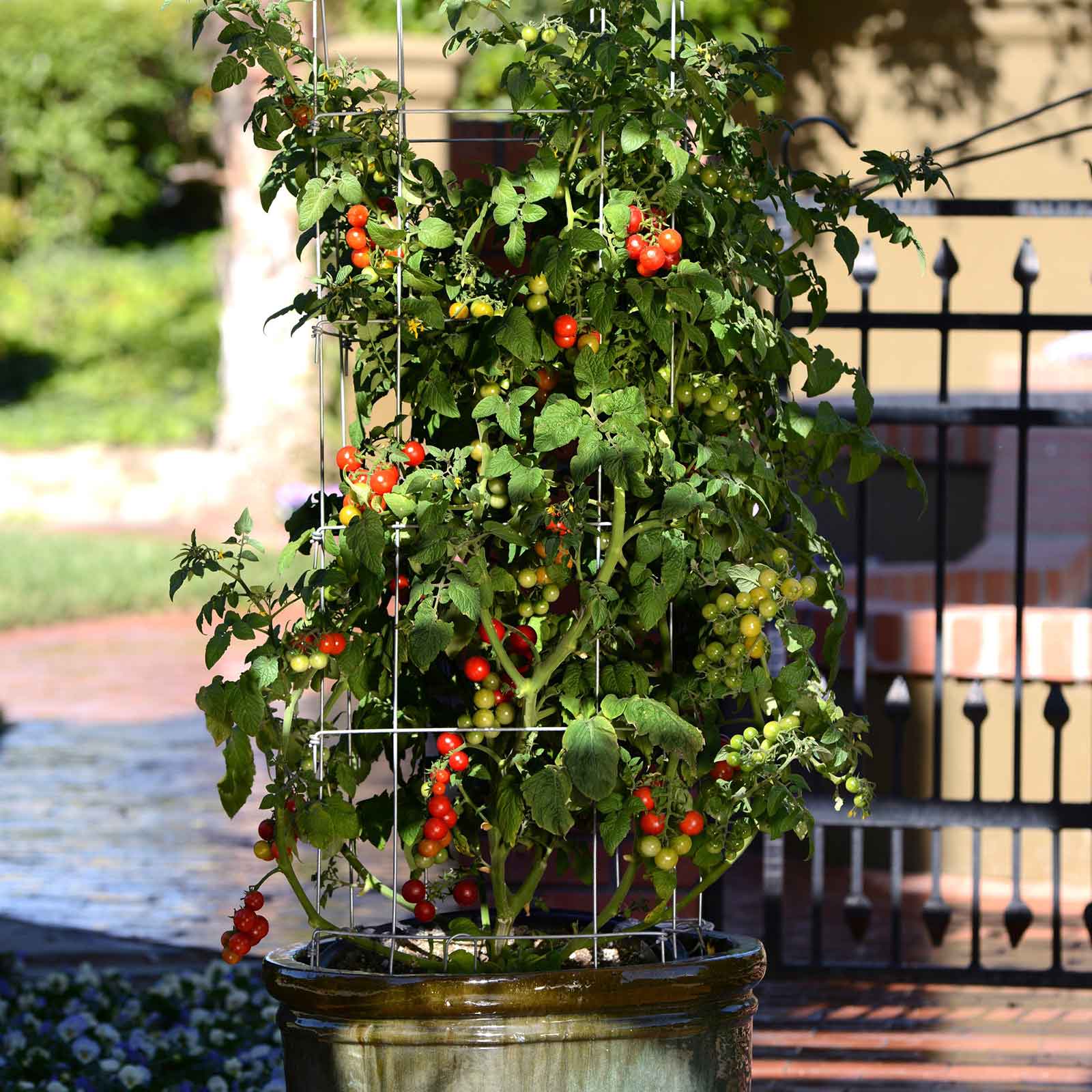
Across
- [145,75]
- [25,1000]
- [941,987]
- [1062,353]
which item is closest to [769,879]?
[941,987]

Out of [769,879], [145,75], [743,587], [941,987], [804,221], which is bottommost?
[941,987]

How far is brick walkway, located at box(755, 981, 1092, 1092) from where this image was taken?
373cm

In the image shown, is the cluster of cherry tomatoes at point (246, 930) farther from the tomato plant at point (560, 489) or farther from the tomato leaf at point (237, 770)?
the tomato leaf at point (237, 770)

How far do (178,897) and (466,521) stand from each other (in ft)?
11.6

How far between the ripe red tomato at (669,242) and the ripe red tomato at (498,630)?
1.64ft

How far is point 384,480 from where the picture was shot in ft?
7.12

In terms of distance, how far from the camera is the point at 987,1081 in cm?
370

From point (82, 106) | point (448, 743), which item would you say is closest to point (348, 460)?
point (448, 743)

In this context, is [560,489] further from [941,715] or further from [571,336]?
[941,715]

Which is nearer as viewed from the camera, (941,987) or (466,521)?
(466,521)

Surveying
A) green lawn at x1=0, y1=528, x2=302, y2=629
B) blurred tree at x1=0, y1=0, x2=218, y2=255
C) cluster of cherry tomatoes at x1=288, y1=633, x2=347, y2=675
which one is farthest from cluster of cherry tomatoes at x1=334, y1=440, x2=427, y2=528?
blurred tree at x1=0, y1=0, x2=218, y2=255

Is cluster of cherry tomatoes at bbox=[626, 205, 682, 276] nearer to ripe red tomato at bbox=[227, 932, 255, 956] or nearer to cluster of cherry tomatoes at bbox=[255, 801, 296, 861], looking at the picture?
cluster of cherry tomatoes at bbox=[255, 801, 296, 861]

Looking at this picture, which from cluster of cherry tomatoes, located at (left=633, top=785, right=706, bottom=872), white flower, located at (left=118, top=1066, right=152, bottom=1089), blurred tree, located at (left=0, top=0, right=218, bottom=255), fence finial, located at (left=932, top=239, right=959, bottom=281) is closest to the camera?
cluster of cherry tomatoes, located at (left=633, top=785, right=706, bottom=872)

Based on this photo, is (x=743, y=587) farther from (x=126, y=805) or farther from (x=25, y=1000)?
(x=126, y=805)
